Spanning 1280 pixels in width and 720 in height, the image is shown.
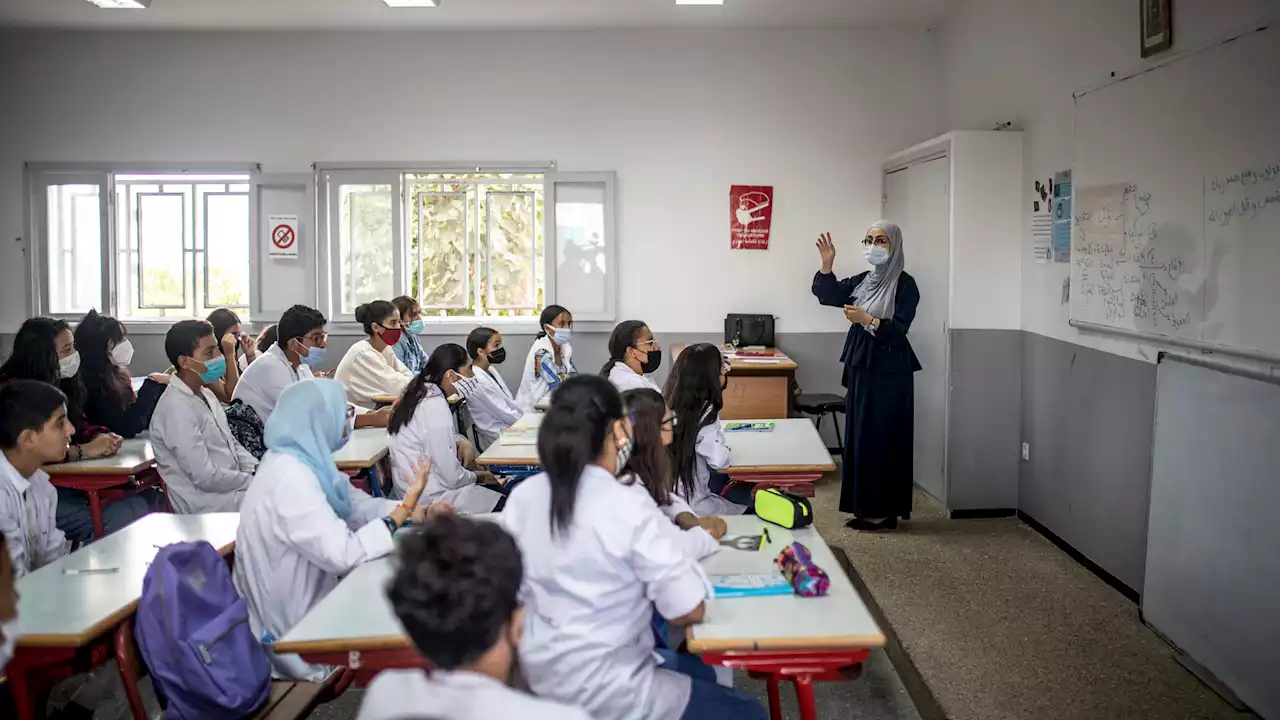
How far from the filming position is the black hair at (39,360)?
4426 millimetres

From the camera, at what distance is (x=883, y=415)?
5.38 meters

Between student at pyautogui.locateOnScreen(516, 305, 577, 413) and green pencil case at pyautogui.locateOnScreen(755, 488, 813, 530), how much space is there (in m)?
2.66

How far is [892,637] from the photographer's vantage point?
3934mm

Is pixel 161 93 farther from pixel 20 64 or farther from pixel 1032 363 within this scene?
pixel 1032 363

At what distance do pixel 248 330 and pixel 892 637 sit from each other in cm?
584

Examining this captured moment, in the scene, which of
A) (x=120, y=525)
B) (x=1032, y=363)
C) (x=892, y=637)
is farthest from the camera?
(x=1032, y=363)

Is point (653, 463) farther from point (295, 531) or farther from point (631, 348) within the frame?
point (631, 348)

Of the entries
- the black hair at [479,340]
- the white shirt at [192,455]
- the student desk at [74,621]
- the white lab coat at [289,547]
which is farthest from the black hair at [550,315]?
the student desk at [74,621]

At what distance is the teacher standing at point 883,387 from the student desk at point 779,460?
97cm

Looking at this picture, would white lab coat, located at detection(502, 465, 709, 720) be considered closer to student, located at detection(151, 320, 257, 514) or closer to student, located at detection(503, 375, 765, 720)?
student, located at detection(503, 375, 765, 720)

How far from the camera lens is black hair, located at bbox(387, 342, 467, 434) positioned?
412cm

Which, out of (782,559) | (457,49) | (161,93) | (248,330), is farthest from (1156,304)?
(161,93)

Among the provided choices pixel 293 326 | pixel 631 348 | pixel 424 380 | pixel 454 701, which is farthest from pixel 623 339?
pixel 454 701

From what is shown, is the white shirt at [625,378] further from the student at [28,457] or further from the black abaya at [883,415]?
the student at [28,457]
